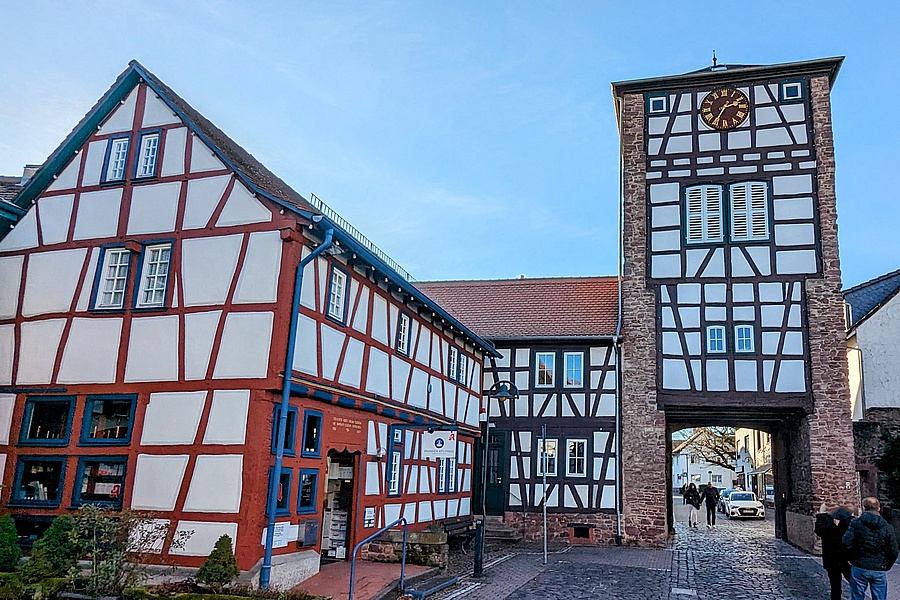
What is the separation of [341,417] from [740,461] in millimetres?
43174

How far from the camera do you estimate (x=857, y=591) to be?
1050cm

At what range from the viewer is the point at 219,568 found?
1066cm

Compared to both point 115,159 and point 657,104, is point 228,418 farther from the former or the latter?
point 657,104

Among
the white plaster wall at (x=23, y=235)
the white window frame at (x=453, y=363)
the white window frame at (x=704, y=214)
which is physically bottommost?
the white window frame at (x=453, y=363)

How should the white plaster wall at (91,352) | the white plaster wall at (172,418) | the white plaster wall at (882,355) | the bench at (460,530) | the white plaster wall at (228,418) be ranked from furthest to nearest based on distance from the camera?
1. the white plaster wall at (882,355)
2. the bench at (460,530)
3. the white plaster wall at (91,352)
4. the white plaster wall at (172,418)
5. the white plaster wall at (228,418)

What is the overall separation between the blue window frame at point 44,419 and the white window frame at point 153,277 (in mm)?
2040

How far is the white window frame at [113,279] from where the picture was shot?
44.3ft

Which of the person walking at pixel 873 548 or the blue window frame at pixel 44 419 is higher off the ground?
the blue window frame at pixel 44 419

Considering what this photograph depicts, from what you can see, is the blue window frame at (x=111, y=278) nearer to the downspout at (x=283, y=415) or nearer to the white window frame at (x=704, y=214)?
the downspout at (x=283, y=415)

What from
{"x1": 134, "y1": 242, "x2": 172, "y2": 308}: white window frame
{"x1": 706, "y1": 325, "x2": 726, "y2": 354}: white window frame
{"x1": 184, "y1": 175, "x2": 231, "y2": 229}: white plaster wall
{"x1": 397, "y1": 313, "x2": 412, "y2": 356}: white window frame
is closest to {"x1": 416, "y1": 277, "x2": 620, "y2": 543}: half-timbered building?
{"x1": 706, "y1": 325, "x2": 726, "y2": 354}: white window frame

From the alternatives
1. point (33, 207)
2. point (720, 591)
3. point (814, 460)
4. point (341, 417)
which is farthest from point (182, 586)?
point (814, 460)

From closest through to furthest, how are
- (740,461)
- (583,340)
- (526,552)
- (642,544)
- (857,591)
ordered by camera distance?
(857,591) < (526,552) < (642,544) < (583,340) < (740,461)

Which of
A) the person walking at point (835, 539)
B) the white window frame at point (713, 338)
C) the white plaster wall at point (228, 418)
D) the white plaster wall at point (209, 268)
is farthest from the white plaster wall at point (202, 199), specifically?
the white window frame at point (713, 338)

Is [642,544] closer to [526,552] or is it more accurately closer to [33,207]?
[526,552]
